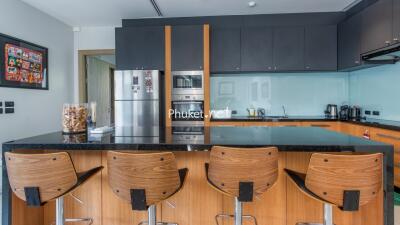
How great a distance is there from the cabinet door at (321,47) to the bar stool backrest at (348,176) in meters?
2.99

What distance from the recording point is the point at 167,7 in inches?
154

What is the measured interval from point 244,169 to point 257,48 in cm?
306

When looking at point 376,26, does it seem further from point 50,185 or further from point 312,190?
point 50,185

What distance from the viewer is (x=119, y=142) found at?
165 cm

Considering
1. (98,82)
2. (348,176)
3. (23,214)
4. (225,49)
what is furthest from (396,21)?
(98,82)

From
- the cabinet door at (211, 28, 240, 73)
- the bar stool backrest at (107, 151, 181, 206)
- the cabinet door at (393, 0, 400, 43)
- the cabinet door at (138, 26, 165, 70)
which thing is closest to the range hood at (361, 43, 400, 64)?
the cabinet door at (393, 0, 400, 43)

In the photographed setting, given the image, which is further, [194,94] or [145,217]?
[194,94]

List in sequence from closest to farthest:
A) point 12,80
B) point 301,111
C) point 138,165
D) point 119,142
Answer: point 138,165 → point 119,142 → point 12,80 → point 301,111

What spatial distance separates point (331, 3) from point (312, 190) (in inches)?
133

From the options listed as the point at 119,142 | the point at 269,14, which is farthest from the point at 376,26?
the point at 119,142

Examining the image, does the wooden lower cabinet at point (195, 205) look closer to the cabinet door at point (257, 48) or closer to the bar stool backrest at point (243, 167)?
the bar stool backrest at point (243, 167)

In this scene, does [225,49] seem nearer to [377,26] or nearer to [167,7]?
[167,7]

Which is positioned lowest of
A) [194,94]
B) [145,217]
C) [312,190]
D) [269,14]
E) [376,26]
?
[145,217]

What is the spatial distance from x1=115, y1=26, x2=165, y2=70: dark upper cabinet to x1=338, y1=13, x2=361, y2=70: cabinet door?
272 centimetres
